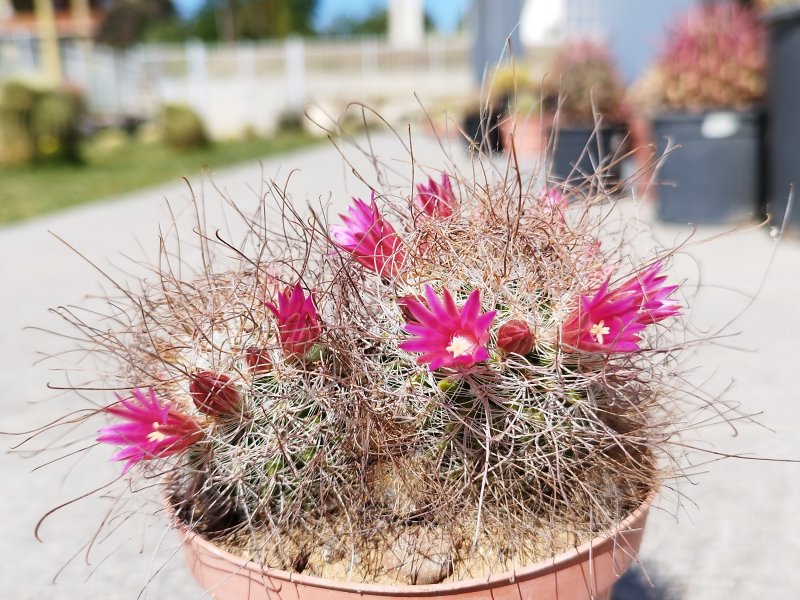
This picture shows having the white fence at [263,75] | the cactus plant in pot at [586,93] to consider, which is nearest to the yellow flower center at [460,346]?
the cactus plant in pot at [586,93]

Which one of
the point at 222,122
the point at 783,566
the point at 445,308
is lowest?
the point at 222,122

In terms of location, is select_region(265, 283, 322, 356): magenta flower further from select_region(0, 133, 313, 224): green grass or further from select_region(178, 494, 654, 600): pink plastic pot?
select_region(0, 133, 313, 224): green grass

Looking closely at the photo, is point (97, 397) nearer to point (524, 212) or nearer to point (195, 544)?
point (195, 544)

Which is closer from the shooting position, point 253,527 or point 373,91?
point 253,527

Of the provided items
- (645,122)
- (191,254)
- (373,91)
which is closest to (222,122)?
(373,91)

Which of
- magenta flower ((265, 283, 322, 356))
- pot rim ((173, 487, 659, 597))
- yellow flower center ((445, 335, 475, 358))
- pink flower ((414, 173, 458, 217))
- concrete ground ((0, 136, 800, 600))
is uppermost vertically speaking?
pink flower ((414, 173, 458, 217))

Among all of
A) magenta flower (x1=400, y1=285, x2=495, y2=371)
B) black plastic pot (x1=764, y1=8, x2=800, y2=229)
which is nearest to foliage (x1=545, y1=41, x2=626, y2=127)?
black plastic pot (x1=764, y1=8, x2=800, y2=229)

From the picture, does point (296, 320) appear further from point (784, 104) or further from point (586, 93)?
point (586, 93)
